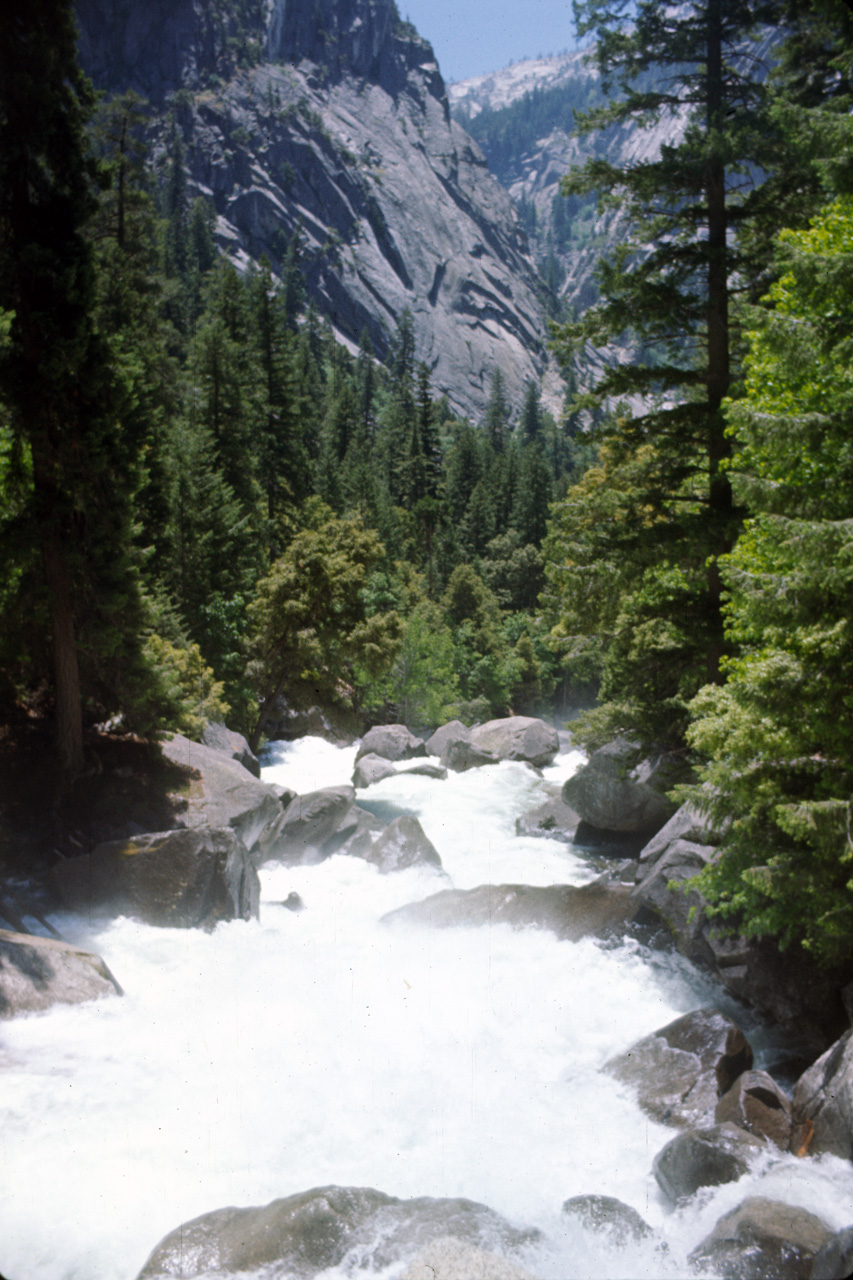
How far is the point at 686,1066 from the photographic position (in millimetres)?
8391

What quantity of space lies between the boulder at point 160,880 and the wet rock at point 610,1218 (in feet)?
25.0

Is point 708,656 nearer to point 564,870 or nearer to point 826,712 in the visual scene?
point 826,712

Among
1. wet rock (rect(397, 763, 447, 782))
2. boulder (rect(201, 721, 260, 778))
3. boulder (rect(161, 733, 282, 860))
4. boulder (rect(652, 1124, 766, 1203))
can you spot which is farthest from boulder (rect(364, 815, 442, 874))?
wet rock (rect(397, 763, 447, 782))

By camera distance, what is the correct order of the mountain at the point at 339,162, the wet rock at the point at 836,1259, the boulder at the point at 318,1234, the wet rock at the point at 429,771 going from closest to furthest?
the wet rock at the point at 836,1259 < the boulder at the point at 318,1234 < the wet rock at the point at 429,771 < the mountain at the point at 339,162

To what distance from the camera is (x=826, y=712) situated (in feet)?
22.8

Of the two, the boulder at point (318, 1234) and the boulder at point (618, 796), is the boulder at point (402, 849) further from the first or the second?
the boulder at point (318, 1234)

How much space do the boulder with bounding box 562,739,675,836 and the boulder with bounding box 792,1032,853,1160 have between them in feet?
30.2

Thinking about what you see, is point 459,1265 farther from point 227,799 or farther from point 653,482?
point 227,799

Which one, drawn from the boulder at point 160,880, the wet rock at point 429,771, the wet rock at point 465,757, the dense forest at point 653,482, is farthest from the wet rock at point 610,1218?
the wet rock at point 465,757

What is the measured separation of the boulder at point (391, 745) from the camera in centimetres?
3120

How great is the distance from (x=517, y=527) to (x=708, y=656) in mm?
56616

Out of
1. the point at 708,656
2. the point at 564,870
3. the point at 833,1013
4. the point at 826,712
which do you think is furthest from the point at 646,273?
the point at 564,870

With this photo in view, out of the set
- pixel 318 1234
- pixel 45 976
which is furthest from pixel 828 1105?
pixel 45 976

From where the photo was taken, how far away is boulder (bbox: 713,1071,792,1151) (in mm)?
7079
